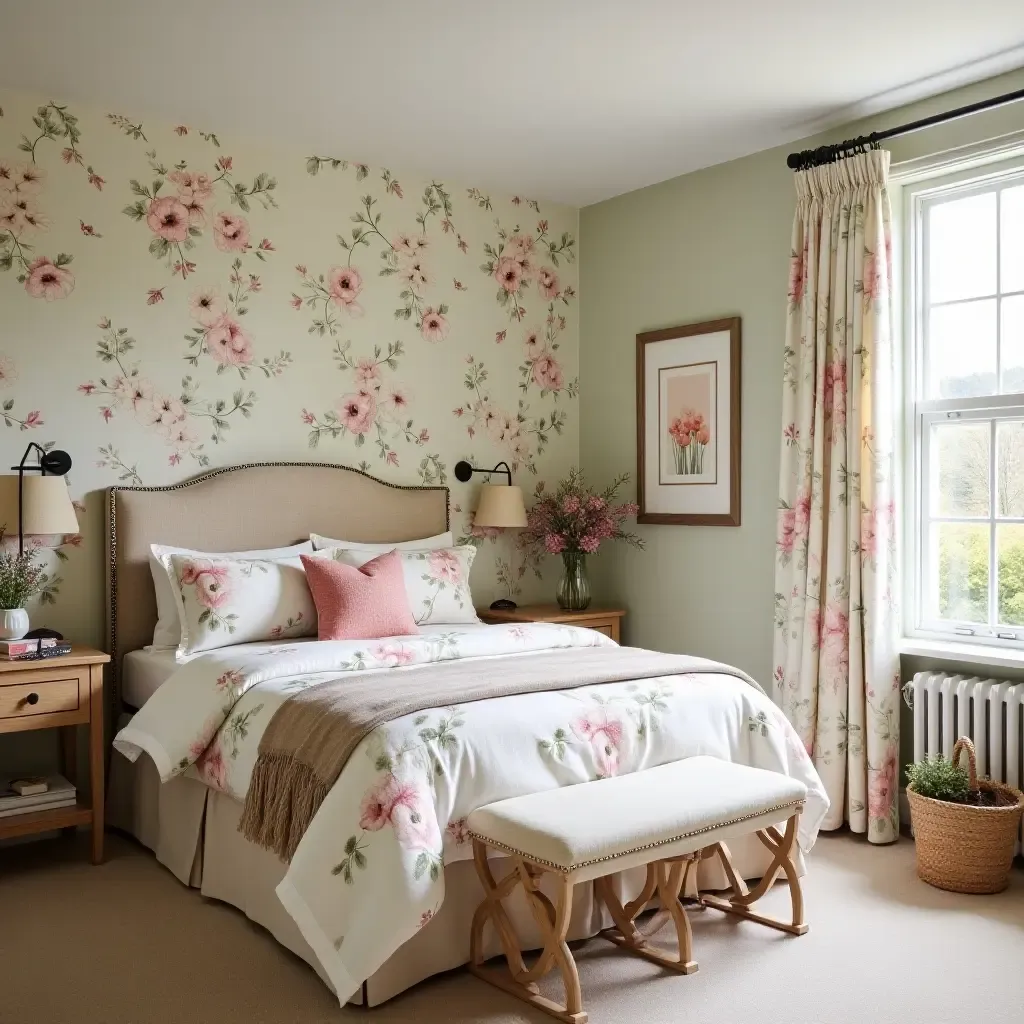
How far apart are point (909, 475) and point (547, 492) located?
5.87ft

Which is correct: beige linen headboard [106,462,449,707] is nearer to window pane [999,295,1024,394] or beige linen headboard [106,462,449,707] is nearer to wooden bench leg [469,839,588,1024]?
wooden bench leg [469,839,588,1024]

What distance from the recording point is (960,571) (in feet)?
12.3

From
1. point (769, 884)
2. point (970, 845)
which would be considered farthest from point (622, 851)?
point (970, 845)

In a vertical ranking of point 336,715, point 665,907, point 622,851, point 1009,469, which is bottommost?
point 665,907

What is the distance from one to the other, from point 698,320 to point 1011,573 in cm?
167

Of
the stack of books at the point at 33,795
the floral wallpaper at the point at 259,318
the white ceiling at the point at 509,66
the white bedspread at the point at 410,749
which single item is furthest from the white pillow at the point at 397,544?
the white ceiling at the point at 509,66

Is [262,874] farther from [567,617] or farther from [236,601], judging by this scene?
[567,617]

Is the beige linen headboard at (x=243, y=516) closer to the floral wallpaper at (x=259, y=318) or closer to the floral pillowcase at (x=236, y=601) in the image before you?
the floral wallpaper at (x=259, y=318)

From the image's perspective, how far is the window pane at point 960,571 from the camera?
3.68 metres

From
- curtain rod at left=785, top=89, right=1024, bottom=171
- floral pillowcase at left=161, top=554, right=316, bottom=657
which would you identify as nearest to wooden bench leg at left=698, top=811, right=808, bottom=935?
floral pillowcase at left=161, top=554, right=316, bottom=657

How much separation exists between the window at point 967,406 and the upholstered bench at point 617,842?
135 centimetres

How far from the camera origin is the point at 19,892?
10.4ft

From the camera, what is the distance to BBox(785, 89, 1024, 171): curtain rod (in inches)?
134

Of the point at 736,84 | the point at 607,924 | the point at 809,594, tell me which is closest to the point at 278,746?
the point at 607,924
